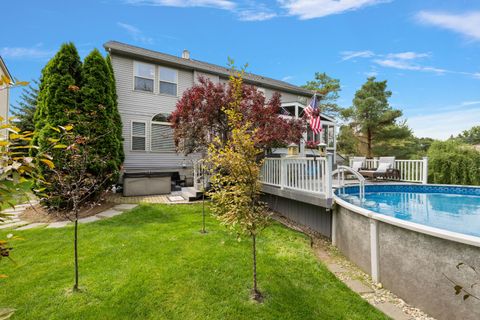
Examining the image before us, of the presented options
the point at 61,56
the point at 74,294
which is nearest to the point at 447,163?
the point at 74,294

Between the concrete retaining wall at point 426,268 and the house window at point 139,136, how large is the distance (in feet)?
33.5

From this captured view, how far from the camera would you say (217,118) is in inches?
307

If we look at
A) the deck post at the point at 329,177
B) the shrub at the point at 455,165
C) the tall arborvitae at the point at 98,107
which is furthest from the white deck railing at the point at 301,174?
the shrub at the point at 455,165

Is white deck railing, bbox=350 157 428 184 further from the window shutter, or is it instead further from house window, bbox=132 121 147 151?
house window, bbox=132 121 147 151

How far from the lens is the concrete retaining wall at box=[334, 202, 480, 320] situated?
9.09ft

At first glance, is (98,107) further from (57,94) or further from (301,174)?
(301,174)

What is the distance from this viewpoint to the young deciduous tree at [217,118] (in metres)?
7.29

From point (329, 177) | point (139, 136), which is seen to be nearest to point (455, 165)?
point (329, 177)

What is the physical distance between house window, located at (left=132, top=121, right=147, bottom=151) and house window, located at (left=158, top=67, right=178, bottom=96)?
2.05m

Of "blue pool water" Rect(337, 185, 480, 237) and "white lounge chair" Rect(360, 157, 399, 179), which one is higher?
"white lounge chair" Rect(360, 157, 399, 179)

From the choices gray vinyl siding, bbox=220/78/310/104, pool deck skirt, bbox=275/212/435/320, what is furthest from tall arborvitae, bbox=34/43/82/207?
gray vinyl siding, bbox=220/78/310/104

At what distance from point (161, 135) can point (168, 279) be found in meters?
9.50

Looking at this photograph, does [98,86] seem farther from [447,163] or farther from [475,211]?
[447,163]

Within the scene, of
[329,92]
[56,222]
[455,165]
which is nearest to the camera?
[56,222]
